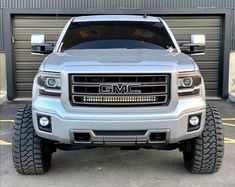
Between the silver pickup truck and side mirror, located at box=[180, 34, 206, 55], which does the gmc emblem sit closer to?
the silver pickup truck

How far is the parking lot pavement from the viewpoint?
489 cm

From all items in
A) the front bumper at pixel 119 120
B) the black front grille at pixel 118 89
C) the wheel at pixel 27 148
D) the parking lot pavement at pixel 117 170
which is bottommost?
the parking lot pavement at pixel 117 170

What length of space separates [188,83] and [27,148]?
198 cm

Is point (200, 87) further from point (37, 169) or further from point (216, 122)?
point (37, 169)

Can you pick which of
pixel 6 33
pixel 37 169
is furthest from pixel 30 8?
pixel 37 169

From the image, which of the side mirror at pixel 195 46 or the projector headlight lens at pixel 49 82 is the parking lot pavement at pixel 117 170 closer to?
the projector headlight lens at pixel 49 82

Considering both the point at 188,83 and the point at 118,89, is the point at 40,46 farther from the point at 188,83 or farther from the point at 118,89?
the point at 188,83

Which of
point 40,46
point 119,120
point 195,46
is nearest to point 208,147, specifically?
point 119,120

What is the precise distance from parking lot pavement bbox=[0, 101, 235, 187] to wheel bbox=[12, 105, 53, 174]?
159 mm

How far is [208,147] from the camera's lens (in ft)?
15.9

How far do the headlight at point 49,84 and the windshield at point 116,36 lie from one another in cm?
118

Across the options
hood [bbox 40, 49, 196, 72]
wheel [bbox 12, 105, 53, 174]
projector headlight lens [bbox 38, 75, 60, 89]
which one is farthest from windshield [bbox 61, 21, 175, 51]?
wheel [bbox 12, 105, 53, 174]

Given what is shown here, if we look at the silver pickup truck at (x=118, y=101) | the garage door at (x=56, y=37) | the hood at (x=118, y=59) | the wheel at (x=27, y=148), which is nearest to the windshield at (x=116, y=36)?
the hood at (x=118, y=59)

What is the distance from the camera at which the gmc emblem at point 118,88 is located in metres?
4.36
